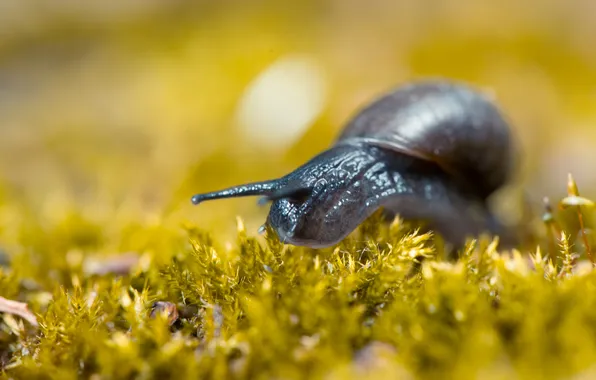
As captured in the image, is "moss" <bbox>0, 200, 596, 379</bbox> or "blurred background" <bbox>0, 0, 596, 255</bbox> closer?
"moss" <bbox>0, 200, 596, 379</bbox>

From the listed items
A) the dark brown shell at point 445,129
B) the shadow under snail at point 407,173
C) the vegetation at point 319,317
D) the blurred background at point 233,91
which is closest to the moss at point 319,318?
the vegetation at point 319,317

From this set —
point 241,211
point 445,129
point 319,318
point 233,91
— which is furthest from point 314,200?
point 233,91

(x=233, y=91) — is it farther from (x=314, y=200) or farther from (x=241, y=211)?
(x=314, y=200)

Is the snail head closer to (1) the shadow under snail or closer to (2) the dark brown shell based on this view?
(1) the shadow under snail

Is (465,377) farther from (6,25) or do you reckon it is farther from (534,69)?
(6,25)

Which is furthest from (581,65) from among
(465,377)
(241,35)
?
(465,377)

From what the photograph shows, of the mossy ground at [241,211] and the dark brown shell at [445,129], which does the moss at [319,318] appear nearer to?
the mossy ground at [241,211]

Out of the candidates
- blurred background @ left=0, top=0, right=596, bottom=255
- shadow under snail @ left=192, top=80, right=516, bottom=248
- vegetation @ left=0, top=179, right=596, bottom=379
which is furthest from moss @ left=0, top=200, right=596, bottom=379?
blurred background @ left=0, top=0, right=596, bottom=255
